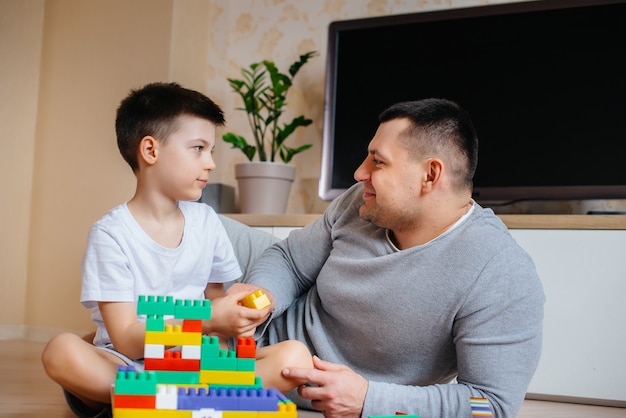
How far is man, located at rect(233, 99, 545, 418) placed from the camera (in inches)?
43.7

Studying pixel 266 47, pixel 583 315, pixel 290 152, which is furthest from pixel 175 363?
pixel 266 47

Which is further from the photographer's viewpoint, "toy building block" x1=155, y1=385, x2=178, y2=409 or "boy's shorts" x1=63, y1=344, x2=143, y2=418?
"boy's shorts" x1=63, y1=344, x2=143, y2=418

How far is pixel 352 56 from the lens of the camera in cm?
257

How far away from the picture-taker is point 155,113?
4.43 ft

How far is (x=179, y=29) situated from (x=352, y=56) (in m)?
0.75

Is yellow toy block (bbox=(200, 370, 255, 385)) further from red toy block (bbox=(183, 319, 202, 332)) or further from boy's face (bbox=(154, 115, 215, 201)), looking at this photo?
boy's face (bbox=(154, 115, 215, 201))

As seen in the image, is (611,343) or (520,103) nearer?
(611,343)

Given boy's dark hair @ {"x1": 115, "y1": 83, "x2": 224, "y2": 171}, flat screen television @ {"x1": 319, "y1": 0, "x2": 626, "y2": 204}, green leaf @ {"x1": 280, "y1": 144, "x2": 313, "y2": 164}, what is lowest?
boy's dark hair @ {"x1": 115, "y1": 83, "x2": 224, "y2": 171}

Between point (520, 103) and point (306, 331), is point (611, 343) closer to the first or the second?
point (520, 103)

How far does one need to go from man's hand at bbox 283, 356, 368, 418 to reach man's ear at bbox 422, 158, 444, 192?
15.7 inches

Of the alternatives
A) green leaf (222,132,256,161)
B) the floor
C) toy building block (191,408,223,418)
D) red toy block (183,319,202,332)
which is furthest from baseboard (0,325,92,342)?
toy building block (191,408,223,418)

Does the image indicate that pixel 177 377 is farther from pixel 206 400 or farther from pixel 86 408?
pixel 86 408

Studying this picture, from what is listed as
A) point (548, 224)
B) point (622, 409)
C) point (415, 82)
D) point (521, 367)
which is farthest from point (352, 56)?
Answer: point (521, 367)

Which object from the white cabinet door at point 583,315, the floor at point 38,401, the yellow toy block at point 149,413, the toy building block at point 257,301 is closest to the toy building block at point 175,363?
the yellow toy block at point 149,413
